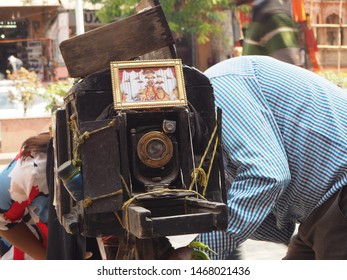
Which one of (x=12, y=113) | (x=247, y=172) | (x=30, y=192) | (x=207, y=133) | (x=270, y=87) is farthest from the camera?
(x=12, y=113)

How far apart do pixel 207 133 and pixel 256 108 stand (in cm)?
49

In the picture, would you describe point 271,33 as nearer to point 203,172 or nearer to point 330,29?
point 203,172

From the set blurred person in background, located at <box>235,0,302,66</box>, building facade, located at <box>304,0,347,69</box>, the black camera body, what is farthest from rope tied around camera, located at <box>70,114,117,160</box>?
building facade, located at <box>304,0,347,69</box>

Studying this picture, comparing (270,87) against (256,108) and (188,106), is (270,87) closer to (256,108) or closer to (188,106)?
(256,108)

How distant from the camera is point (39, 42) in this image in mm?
20172

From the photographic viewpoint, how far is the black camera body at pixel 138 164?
2080 millimetres

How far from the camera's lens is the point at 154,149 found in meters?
2.12

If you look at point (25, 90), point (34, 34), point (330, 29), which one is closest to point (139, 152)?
point (25, 90)

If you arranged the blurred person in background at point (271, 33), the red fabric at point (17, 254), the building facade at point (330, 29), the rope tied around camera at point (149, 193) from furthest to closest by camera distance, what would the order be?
the building facade at point (330, 29) < the blurred person in background at point (271, 33) < the red fabric at point (17, 254) < the rope tied around camera at point (149, 193)

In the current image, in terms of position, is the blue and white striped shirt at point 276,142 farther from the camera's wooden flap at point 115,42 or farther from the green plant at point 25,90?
the green plant at point 25,90

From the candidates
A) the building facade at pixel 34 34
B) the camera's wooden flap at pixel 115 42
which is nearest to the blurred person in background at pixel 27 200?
the camera's wooden flap at pixel 115 42

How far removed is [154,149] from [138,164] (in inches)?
2.5

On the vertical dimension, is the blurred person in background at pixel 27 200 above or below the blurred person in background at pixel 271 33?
below
